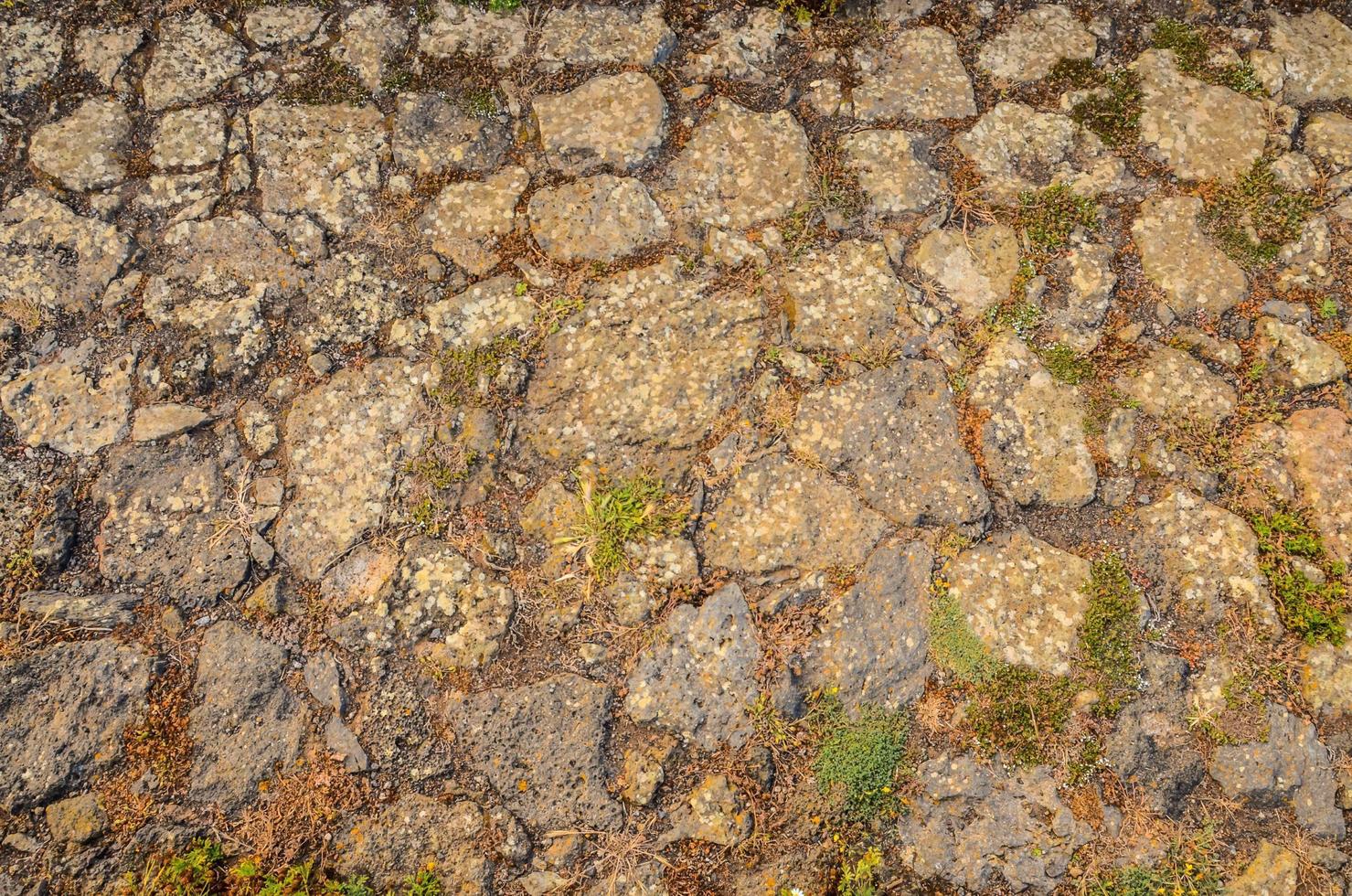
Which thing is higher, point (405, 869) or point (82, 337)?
point (82, 337)

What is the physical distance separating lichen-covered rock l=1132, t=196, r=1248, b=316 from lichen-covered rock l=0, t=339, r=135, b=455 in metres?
4.79

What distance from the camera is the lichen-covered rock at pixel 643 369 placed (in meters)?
3.46

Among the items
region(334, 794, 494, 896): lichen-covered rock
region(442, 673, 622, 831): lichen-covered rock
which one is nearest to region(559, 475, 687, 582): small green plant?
region(442, 673, 622, 831): lichen-covered rock

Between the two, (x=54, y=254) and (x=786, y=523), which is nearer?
(x=786, y=523)

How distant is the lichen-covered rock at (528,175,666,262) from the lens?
12.1 feet

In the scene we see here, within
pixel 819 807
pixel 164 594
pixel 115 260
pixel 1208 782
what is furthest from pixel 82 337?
pixel 1208 782

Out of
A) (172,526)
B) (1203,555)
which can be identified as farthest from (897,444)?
(172,526)

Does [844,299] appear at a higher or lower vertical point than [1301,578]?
higher

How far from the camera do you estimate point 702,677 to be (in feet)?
10.6

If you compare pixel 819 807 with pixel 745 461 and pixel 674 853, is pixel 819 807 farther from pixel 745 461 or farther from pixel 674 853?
pixel 745 461

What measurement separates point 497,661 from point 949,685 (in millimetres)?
1894

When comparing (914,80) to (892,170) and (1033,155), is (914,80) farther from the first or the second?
(1033,155)

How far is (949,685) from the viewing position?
3.28 m

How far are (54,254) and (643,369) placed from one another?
277cm
